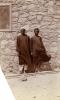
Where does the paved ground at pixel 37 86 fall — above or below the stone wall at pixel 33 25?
below

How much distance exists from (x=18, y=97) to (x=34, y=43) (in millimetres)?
2487

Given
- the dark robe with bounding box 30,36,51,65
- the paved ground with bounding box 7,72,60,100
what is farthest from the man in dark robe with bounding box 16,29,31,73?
the paved ground with bounding box 7,72,60,100

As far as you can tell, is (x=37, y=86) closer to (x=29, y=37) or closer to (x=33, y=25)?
(x=29, y=37)

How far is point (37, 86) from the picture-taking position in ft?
15.6

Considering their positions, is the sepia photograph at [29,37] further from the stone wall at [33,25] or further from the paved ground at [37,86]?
the paved ground at [37,86]

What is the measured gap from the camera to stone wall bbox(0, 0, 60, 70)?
20.8 feet

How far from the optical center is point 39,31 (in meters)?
6.39

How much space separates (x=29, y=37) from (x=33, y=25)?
312 millimetres

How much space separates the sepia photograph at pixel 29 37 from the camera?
6.25 m

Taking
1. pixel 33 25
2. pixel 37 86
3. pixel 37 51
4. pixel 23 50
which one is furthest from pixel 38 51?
pixel 37 86

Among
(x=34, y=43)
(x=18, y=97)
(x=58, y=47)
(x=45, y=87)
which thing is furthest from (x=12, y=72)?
(x=18, y=97)

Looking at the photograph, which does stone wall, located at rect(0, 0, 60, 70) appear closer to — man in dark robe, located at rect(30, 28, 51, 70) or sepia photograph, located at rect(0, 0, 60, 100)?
sepia photograph, located at rect(0, 0, 60, 100)

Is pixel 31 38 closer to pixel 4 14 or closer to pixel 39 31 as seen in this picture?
pixel 39 31

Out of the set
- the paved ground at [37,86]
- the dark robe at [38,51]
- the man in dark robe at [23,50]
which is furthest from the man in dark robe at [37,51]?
the paved ground at [37,86]
